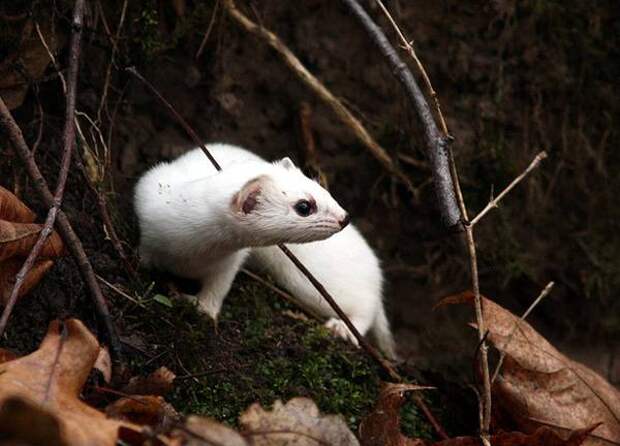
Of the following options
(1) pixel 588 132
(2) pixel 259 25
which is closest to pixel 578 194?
(1) pixel 588 132

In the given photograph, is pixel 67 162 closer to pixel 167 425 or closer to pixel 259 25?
pixel 167 425

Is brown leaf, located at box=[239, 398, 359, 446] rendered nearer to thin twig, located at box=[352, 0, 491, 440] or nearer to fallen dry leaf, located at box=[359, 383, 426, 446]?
fallen dry leaf, located at box=[359, 383, 426, 446]

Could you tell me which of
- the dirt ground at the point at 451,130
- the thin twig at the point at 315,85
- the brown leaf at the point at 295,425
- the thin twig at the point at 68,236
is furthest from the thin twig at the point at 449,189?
the dirt ground at the point at 451,130

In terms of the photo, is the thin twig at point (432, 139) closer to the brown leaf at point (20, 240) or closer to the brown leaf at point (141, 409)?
the brown leaf at point (141, 409)

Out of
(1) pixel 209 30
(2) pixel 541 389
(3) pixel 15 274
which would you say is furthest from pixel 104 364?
(1) pixel 209 30

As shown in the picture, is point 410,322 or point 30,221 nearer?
point 30,221

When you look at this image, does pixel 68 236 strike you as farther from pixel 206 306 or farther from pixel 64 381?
pixel 206 306
